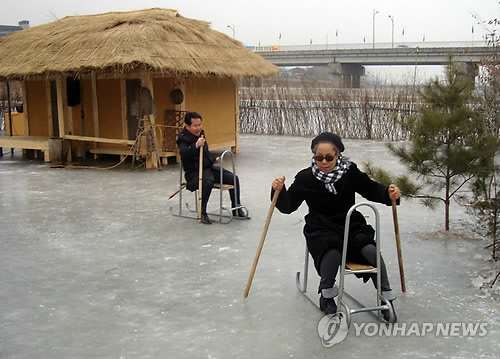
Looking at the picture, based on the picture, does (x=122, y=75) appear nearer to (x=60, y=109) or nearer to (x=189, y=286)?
(x=60, y=109)

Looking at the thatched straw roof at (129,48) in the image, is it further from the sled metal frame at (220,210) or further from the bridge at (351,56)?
the bridge at (351,56)

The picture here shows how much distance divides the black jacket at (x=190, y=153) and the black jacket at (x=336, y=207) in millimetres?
2761

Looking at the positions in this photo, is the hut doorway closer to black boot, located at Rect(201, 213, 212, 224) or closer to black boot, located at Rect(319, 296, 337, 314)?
black boot, located at Rect(201, 213, 212, 224)

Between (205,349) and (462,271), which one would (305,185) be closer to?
(205,349)

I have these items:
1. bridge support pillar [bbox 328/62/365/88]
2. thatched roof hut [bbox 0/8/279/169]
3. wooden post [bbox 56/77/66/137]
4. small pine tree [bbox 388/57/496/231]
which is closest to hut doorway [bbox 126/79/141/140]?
thatched roof hut [bbox 0/8/279/169]

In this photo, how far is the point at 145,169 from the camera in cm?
1078

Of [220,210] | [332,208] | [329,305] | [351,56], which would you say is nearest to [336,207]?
[332,208]

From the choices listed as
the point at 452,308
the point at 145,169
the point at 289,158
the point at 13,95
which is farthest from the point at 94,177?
the point at 13,95

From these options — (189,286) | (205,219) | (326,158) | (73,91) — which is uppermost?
(73,91)

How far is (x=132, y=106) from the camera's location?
37.9 feet

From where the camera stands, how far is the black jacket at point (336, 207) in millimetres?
3826

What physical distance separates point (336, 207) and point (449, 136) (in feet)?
7.42

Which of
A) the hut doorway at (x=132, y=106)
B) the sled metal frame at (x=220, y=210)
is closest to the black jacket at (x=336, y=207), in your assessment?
the sled metal frame at (x=220, y=210)

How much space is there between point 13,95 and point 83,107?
11412mm
